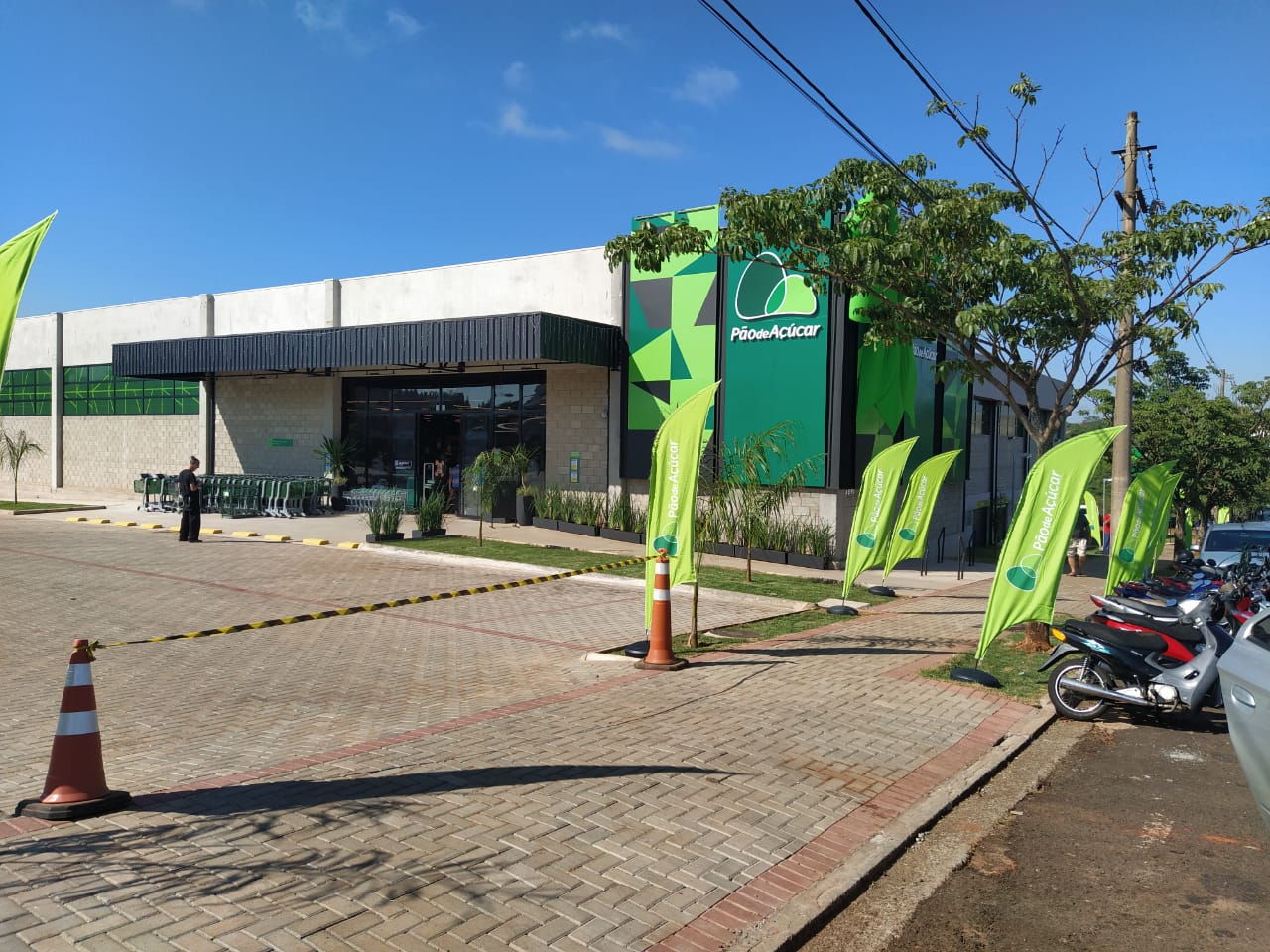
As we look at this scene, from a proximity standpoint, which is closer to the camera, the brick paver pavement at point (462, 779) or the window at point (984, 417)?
the brick paver pavement at point (462, 779)

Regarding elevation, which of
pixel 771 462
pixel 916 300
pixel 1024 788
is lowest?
pixel 1024 788

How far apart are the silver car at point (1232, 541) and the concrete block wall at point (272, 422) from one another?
2240 centimetres

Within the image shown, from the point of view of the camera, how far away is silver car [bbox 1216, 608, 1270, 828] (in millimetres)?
3723

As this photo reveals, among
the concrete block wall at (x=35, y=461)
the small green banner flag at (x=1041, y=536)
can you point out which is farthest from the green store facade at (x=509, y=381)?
the small green banner flag at (x=1041, y=536)

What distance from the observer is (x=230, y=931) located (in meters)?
3.72

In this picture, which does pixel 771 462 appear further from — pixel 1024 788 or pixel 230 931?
pixel 230 931

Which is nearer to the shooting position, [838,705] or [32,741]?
[32,741]

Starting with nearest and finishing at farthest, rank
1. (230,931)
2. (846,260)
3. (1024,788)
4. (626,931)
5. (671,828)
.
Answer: (230,931) → (626,931) → (671,828) → (1024,788) → (846,260)

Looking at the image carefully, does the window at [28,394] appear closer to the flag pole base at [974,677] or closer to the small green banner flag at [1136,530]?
the small green banner flag at [1136,530]

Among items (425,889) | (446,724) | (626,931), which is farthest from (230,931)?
(446,724)

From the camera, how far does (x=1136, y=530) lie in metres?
13.2

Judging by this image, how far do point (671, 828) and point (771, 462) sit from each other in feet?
49.4

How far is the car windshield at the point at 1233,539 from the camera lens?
16.9 meters

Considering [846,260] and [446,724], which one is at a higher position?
[846,260]
